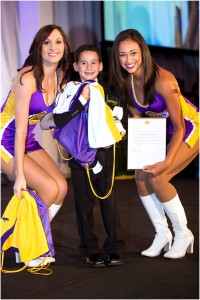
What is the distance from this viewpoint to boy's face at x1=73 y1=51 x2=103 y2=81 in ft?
9.07

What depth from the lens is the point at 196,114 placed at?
3186mm

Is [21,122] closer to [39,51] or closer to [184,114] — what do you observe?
[39,51]

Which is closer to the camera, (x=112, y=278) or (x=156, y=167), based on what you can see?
(x=112, y=278)

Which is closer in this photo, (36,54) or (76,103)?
(76,103)

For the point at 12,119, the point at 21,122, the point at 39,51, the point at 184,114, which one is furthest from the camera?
the point at 184,114

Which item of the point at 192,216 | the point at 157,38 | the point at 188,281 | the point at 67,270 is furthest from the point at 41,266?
the point at 157,38

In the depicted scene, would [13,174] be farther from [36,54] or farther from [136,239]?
[136,239]

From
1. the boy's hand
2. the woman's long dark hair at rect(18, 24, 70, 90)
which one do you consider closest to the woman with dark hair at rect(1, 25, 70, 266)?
the woman's long dark hair at rect(18, 24, 70, 90)

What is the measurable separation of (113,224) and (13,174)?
0.64m

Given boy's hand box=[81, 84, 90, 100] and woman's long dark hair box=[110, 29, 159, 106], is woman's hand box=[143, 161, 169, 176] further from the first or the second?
boy's hand box=[81, 84, 90, 100]

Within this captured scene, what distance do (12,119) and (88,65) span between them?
0.59 m

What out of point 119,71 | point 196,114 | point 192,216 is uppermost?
point 119,71

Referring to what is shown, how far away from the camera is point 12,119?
119 inches

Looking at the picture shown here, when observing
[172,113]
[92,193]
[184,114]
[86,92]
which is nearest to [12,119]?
[86,92]
